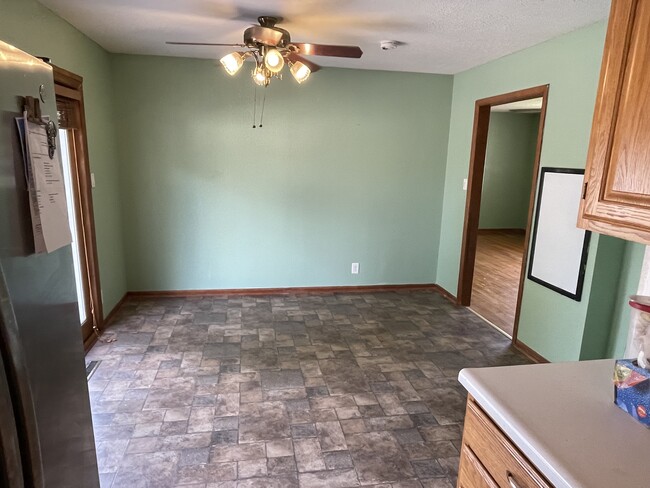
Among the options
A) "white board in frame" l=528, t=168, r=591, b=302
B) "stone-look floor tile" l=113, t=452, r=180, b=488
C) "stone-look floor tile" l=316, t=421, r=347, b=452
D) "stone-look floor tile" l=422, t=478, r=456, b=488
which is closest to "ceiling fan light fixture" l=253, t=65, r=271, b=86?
"white board in frame" l=528, t=168, r=591, b=302

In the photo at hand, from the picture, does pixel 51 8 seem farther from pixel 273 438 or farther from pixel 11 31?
pixel 273 438

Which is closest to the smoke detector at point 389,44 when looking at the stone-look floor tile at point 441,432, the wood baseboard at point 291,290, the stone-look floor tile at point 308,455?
the wood baseboard at point 291,290

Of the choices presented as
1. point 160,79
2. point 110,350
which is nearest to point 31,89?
point 110,350

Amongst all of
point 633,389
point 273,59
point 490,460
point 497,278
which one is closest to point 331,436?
point 490,460

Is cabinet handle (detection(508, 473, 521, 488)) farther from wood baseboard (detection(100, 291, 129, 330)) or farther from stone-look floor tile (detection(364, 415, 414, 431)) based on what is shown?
wood baseboard (detection(100, 291, 129, 330))

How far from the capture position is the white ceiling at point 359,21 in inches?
Answer: 94.8

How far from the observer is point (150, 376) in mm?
2799

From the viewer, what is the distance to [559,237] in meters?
2.92

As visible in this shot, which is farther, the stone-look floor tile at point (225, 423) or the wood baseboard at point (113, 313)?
the wood baseboard at point (113, 313)

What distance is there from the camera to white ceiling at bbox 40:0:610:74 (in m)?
2.41

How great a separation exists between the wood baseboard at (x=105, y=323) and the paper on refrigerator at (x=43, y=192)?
8.04ft

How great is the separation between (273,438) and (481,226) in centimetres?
733

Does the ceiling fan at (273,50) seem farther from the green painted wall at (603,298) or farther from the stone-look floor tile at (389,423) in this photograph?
the stone-look floor tile at (389,423)

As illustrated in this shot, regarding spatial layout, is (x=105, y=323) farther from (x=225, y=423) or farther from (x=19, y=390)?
(x=19, y=390)
